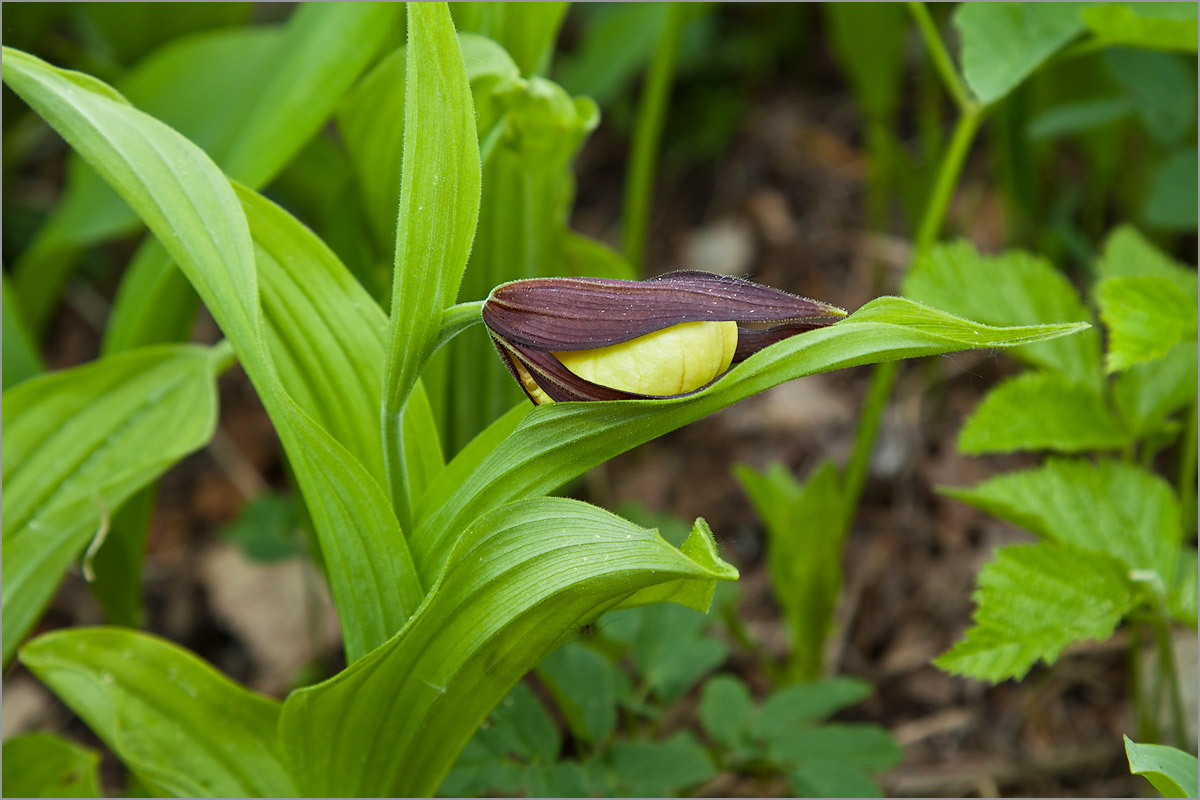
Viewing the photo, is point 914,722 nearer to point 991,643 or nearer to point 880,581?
point 880,581

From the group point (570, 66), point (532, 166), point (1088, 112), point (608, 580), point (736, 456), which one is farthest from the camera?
point (570, 66)

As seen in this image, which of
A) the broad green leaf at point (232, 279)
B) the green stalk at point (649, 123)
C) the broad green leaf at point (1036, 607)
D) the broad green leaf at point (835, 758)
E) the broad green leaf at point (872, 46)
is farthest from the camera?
the broad green leaf at point (872, 46)

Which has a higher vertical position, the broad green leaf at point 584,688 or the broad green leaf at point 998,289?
the broad green leaf at point 998,289

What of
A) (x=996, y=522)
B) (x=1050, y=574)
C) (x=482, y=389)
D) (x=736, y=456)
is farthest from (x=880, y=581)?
(x=482, y=389)

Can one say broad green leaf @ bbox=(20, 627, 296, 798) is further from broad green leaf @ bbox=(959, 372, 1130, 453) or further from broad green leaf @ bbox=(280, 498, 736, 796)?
broad green leaf @ bbox=(959, 372, 1130, 453)

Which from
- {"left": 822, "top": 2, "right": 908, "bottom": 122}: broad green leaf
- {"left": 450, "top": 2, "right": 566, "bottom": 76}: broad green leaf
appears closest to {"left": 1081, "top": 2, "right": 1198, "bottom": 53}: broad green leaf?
{"left": 450, "top": 2, "right": 566, "bottom": 76}: broad green leaf

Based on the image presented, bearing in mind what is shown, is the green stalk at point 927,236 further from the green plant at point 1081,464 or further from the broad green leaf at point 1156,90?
the broad green leaf at point 1156,90

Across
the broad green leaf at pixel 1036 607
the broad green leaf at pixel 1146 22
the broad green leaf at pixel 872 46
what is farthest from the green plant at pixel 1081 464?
the broad green leaf at pixel 872 46
